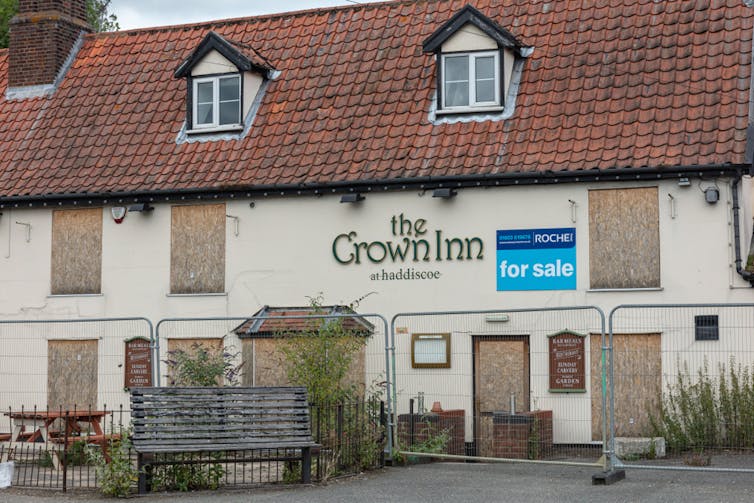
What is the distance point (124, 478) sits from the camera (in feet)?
44.6

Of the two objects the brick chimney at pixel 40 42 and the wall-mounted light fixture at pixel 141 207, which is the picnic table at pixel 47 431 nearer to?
the wall-mounted light fixture at pixel 141 207

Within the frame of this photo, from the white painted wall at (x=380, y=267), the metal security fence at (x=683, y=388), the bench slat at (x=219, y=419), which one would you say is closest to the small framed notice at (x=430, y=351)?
the white painted wall at (x=380, y=267)

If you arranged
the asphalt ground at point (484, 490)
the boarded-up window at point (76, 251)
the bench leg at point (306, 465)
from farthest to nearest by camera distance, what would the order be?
the boarded-up window at point (76, 251), the bench leg at point (306, 465), the asphalt ground at point (484, 490)

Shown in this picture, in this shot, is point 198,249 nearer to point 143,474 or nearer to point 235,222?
point 235,222

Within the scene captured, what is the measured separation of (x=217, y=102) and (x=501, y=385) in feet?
25.2

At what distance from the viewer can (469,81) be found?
20.7 metres

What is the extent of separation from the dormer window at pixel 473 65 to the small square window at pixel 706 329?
513 centimetres

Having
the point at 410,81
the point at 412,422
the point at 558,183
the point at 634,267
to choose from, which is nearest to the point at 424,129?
the point at 410,81

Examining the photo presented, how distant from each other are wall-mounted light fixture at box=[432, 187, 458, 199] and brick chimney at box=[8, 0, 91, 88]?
959cm

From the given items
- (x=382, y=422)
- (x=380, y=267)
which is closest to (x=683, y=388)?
(x=382, y=422)

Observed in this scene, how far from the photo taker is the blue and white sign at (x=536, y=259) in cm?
1897

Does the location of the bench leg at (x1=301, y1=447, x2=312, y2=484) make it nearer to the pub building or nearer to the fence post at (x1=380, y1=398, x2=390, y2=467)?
the fence post at (x1=380, y1=398, x2=390, y2=467)

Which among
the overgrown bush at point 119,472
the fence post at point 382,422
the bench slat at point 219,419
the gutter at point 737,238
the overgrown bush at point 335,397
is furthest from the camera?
the gutter at point 737,238

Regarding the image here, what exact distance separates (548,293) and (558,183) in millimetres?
1749
